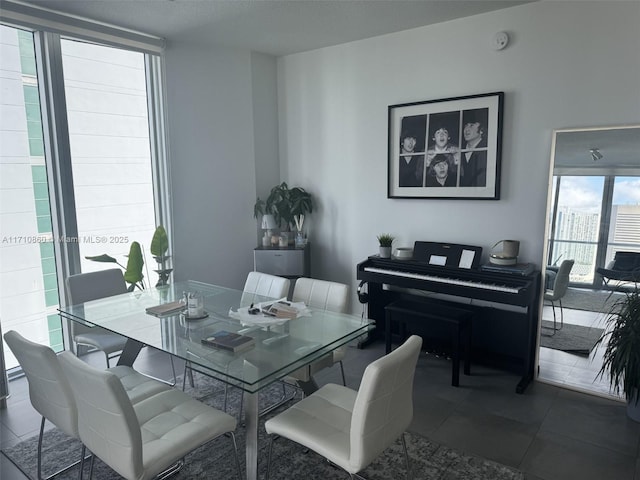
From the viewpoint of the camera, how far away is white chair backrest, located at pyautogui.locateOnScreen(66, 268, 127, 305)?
3.12 meters

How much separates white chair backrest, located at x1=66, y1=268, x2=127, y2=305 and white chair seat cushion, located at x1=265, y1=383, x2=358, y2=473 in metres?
1.90

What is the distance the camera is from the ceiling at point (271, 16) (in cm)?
318

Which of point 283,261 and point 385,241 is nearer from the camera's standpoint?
point 385,241

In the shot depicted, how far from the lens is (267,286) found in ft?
10.8

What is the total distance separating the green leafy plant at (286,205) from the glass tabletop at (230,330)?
1575mm

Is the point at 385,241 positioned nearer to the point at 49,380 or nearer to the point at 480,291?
the point at 480,291

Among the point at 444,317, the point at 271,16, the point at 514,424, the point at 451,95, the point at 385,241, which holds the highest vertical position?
the point at 271,16

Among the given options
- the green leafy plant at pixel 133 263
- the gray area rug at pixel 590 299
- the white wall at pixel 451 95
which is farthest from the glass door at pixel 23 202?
the gray area rug at pixel 590 299

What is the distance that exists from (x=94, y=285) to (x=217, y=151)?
178cm

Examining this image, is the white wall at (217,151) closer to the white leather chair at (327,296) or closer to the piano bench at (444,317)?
the white leather chair at (327,296)

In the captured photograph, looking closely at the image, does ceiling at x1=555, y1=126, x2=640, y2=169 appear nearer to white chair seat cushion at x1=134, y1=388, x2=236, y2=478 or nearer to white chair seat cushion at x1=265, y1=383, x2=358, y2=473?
white chair seat cushion at x1=265, y1=383, x2=358, y2=473

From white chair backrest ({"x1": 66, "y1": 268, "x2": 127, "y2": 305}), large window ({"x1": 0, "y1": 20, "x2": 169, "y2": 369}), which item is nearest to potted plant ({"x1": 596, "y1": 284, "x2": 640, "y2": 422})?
white chair backrest ({"x1": 66, "y1": 268, "x2": 127, "y2": 305})

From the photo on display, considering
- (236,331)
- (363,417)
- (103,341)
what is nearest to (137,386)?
(236,331)

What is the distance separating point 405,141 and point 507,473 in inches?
105
